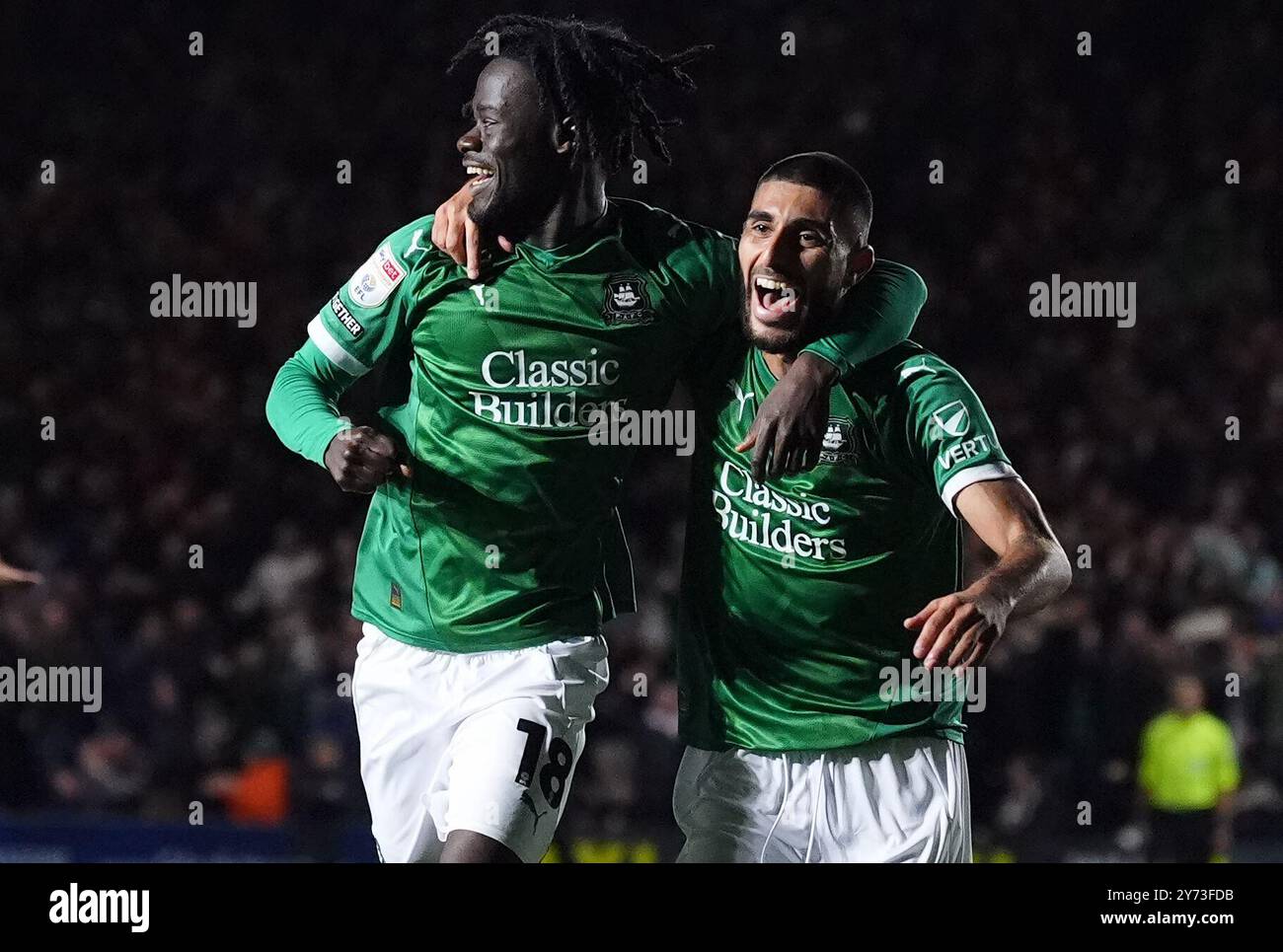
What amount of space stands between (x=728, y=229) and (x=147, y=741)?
2375 millimetres

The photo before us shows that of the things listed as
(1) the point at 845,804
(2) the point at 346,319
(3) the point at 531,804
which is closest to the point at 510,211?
(2) the point at 346,319

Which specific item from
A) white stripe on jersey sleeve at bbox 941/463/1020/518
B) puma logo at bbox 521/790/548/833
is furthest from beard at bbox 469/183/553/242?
puma logo at bbox 521/790/548/833

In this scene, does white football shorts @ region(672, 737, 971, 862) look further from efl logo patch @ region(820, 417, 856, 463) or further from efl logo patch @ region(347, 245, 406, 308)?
A: efl logo patch @ region(347, 245, 406, 308)

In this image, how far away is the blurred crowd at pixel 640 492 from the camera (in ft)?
16.1

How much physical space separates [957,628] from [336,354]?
1850 millimetres

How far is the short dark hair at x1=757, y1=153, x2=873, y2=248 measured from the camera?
14.1 feet

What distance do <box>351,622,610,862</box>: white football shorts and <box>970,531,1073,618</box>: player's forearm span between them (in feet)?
3.47

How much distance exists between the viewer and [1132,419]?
5.27 m

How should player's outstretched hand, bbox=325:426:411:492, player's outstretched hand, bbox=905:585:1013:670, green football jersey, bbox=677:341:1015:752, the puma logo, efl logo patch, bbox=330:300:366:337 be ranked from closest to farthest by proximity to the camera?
player's outstretched hand, bbox=905:585:1013:670
the puma logo
player's outstretched hand, bbox=325:426:411:492
green football jersey, bbox=677:341:1015:752
efl logo patch, bbox=330:300:366:337

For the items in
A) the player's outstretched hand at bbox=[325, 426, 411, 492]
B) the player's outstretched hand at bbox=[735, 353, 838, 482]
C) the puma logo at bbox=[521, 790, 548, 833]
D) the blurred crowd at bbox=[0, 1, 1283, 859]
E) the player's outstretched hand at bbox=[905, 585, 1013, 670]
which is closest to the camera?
the player's outstretched hand at bbox=[905, 585, 1013, 670]

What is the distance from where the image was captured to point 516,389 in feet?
13.9

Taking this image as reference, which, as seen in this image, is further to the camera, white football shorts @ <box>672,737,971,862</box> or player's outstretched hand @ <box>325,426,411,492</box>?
white football shorts @ <box>672,737,971,862</box>
